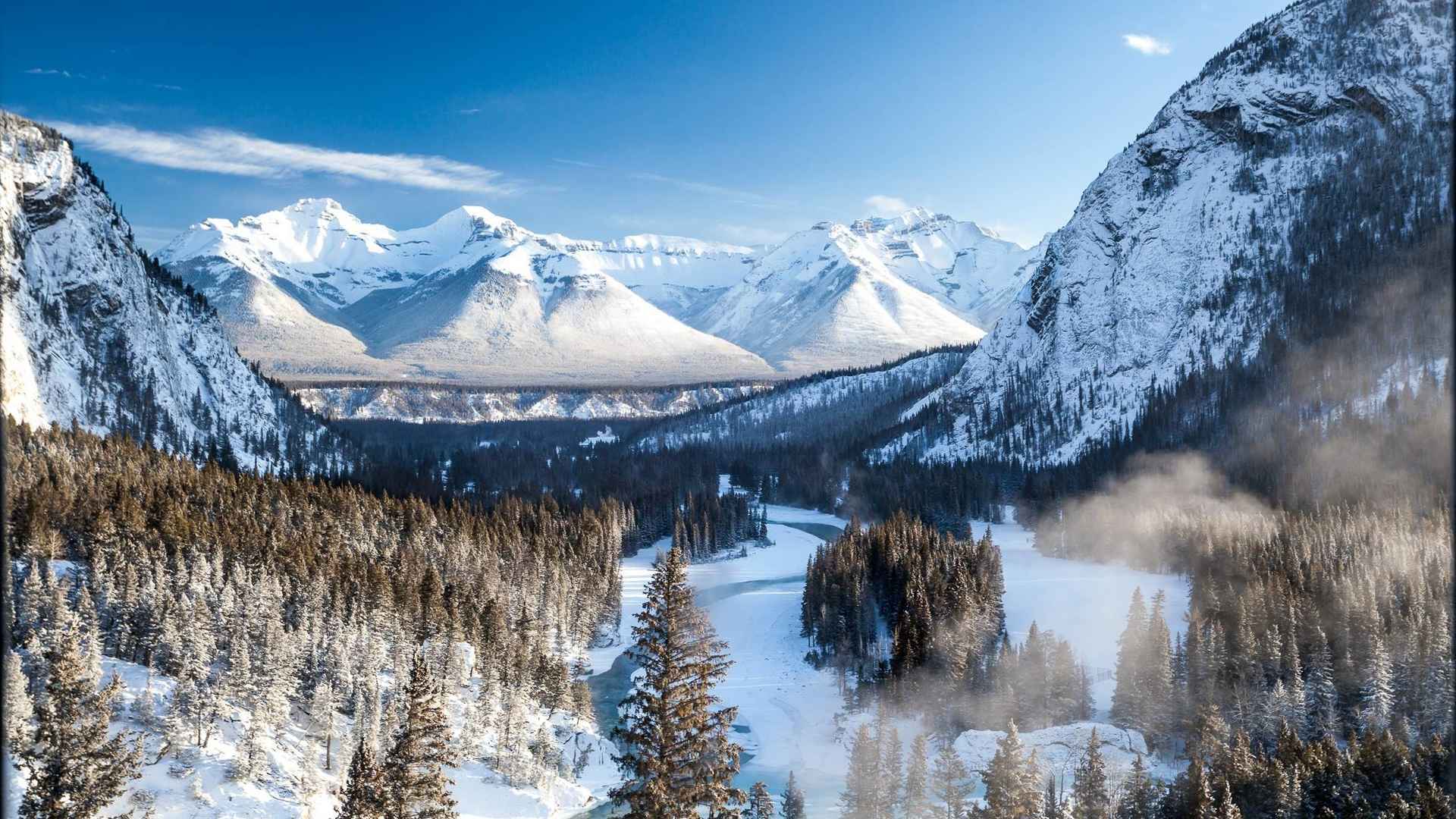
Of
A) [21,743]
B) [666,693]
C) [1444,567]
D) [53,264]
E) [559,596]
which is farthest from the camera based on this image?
[53,264]

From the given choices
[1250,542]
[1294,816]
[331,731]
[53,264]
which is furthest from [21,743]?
[53,264]

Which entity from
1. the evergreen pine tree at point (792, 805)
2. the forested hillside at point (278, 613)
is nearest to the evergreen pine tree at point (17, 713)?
the forested hillside at point (278, 613)

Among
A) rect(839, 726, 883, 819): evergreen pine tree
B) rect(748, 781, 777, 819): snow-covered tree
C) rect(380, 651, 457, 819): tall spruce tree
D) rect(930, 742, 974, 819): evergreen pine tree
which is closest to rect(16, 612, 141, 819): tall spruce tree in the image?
rect(380, 651, 457, 819): tall spruce tree

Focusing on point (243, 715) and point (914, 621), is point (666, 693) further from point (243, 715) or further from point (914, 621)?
point (914, 621)

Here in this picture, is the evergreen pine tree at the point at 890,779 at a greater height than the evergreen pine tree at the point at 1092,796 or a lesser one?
lesser

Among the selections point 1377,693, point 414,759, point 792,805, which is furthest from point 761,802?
point 1377,693

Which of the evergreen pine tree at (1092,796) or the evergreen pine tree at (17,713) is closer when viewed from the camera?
the evergreen pine tree at (17,713)

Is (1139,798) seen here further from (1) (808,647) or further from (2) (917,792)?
(1) (808,647)

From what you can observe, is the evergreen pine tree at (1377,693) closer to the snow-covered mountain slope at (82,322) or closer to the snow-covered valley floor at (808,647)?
the snow-covered valley floor at (808,647)
